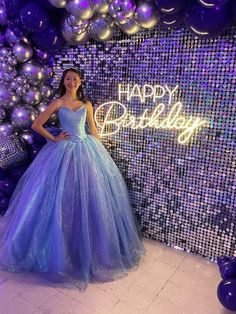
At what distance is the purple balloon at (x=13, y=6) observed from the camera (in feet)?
7.59

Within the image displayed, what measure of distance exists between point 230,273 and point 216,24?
1538 mm

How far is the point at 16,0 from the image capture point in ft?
7.55

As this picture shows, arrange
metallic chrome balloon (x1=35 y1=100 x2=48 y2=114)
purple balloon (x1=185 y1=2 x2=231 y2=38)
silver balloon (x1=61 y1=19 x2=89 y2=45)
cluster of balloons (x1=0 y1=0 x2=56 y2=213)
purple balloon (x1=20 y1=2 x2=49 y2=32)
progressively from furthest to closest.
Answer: metallic chrome balloon (x1=35 y1=100 x2=48 y2=114) → cluster of balloons (x1=0 y1=0 x2=56 y2=213) → silver balloon (x1=61 y1=19 x2=89 y2=45) → purple balloon (x1=20 y1=2 x2=49 y2=32) → purple balloon (x1=185 y1=2 x2=231 y2=38)

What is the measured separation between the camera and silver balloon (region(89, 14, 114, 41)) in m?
2.26

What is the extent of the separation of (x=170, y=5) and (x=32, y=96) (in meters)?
1.58

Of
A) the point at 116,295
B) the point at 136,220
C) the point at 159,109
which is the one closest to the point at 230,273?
the point at 116,295

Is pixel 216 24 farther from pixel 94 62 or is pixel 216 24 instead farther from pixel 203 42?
pixel 94 62

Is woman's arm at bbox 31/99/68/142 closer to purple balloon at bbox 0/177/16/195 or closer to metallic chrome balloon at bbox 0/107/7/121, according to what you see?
metallic chrome balloon at bbox 0/107/7/121

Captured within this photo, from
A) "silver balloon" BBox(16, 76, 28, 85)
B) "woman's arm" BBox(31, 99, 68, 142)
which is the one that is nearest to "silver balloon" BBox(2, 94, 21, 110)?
"silver balloon" BBox(16, 76, 28, 85)

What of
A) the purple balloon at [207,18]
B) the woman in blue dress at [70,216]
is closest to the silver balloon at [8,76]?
the woman in blue dress at [70,216]

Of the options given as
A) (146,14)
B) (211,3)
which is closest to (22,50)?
(146,14)

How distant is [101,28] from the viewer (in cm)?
229

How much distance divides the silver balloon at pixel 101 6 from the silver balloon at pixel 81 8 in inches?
1.3

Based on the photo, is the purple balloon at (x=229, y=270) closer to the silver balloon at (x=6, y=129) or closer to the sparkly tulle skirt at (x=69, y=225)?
the sparkly tulle skirt at (x=69, y=225)
